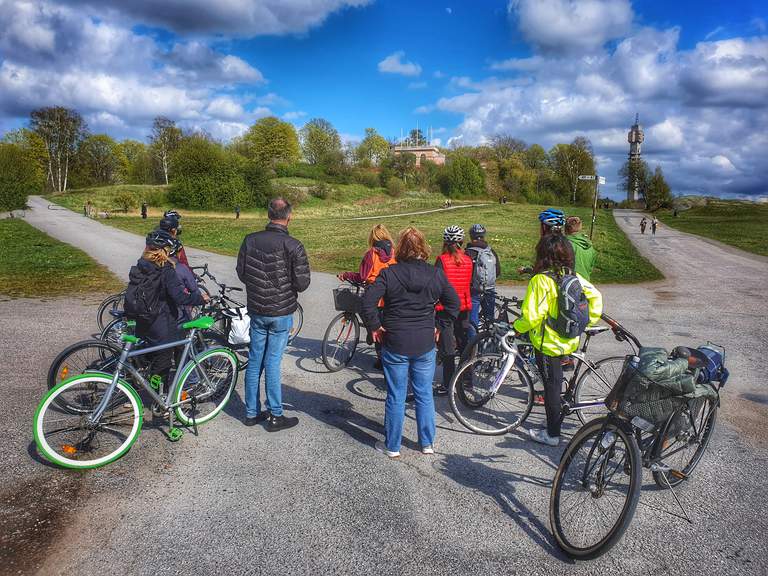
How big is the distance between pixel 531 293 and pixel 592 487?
1617 mm

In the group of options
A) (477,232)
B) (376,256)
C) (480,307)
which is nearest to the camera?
(376,256)

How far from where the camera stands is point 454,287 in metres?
5.59

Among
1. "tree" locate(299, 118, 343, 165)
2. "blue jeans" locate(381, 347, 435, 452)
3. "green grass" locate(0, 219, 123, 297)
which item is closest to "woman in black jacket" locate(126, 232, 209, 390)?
"blue jeans" locate(381, 347, 435, 452)

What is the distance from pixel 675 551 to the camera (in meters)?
3.20

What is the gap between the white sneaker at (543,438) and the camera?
4.59m

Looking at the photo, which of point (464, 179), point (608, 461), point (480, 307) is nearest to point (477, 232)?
point (480, 307)

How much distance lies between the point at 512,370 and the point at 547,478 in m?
1.14

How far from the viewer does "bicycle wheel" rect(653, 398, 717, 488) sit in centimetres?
331

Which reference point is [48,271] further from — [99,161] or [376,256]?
[99,161]

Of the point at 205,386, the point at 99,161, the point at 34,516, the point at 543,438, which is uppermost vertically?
the point at 99,161

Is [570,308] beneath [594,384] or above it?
above

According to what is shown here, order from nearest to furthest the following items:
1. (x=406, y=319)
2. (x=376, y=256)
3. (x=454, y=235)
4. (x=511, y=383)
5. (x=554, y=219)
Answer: (x=406, y=319)
(x=511, y=383)
(x=554, y=219)
(x=454, y=235)
(x=376, y=256)

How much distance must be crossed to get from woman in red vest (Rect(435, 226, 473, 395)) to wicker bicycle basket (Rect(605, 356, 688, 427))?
247cm

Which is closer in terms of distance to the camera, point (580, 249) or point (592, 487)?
point (592, 487)
